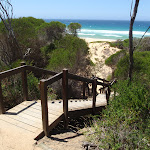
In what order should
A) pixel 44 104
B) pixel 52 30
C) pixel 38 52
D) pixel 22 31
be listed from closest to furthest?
pixel 44 104, pixel 22 31, pixel 38 52, pixel 52 30

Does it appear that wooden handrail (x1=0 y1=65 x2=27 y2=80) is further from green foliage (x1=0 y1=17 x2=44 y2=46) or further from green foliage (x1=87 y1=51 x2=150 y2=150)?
green foliage (x1=0 y1=17 x2=44 y2=46)

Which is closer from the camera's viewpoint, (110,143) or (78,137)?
(110,143)

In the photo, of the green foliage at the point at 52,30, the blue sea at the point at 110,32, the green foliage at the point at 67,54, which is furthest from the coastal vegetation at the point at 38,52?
the blue sea at the point at 110,32

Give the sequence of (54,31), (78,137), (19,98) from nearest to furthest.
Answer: (78,137) → (19,98) → (54,31)

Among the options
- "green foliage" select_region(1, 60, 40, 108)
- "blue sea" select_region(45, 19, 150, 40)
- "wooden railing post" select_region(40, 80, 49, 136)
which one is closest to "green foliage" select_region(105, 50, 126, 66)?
"green foliage" select_region(1, 60, 40, 108)

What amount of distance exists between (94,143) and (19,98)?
3528mm

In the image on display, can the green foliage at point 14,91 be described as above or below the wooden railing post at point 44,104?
below

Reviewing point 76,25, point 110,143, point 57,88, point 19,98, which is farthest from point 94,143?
point 76,25

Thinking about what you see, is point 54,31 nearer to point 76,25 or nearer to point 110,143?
point 76,25

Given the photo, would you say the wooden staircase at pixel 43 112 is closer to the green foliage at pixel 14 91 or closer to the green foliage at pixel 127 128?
the green foliage at pixel 127 128

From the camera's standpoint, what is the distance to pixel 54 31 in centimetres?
2036

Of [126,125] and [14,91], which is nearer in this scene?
[126,125]

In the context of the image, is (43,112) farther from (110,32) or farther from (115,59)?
(110,32)

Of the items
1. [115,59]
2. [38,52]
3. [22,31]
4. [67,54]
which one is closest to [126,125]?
[67,54]
